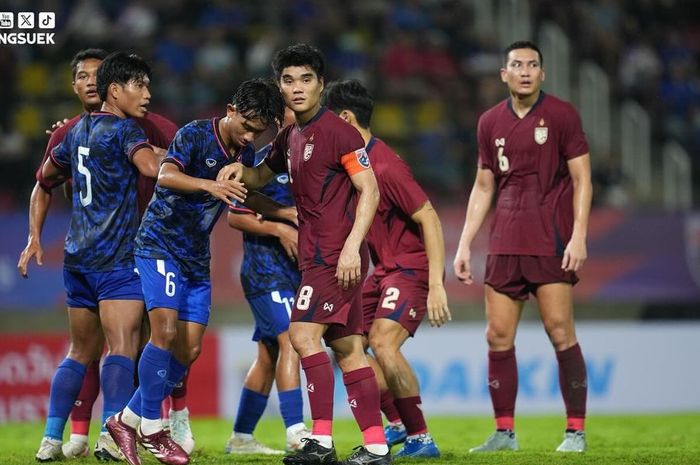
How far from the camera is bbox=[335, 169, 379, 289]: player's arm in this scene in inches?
248

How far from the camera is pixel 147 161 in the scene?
692 cm

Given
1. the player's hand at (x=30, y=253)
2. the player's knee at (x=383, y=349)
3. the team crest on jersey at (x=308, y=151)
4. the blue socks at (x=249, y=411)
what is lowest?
the blue socks at (x=249, y=411)

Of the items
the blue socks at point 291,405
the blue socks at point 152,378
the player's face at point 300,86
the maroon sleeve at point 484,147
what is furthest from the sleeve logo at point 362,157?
the blue socks at point 291,405

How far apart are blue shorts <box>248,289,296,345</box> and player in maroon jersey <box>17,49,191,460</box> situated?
825mm

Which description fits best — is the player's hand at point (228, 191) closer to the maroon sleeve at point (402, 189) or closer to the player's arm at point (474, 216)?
the maroon sleeve at point (402, 189)

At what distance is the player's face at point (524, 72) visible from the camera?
807 cm

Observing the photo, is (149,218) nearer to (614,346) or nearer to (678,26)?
(614,346)

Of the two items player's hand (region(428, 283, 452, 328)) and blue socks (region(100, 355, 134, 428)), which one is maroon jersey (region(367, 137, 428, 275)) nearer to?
player's hand (region(428, 283, 452, 328))

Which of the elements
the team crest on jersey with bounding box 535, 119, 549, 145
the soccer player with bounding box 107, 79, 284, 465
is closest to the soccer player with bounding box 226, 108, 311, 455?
the soccer player with bounding box 107, 79, 284, 465

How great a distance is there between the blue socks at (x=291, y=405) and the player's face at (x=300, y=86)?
2.27 metres

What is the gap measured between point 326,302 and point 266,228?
163cm

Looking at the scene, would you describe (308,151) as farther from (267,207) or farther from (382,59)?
(382,59)

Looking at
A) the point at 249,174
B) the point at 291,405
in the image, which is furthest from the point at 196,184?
the point at 291,405

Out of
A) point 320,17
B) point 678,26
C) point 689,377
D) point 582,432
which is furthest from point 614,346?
point 678,26
